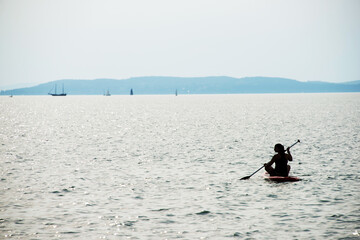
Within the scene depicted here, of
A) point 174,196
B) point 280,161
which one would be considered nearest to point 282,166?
point 280,161

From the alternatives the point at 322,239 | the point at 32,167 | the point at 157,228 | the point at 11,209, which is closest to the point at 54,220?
the point at 11,209

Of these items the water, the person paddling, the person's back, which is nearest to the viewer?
the water

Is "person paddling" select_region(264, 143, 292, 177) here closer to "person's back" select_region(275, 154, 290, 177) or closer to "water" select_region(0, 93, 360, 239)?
"person's back" select_region(275, 154, 290, 177)

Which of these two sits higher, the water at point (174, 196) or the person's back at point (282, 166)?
the person's back at point (282, 166)

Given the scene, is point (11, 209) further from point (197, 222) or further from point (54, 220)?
point (197, 222)

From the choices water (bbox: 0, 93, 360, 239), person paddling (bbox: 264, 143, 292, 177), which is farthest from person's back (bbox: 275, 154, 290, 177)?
water (bbox: 0, 93, 360, 239)

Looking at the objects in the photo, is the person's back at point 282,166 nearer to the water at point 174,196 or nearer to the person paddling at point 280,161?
the person paddling at point 280,161

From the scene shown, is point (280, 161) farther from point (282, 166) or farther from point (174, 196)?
point (174, 196)

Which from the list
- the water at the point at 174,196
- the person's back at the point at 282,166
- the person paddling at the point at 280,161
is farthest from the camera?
the person's back at the point at 282,166

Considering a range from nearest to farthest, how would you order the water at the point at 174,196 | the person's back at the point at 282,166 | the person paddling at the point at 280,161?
the water at the point at 174,196 < the person paddling at the point at 280,161 < the person's back at the point at 282,166

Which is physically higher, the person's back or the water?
the person's back

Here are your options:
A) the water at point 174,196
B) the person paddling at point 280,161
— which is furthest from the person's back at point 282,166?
the water at point 174,196

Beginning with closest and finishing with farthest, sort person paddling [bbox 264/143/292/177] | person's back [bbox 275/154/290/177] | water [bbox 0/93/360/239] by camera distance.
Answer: water [bbox 0/93/360/239] < person paddling [bbox 264/143/292/177] < person's back [bbox 275/154/290/177]

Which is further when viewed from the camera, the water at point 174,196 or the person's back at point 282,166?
the person's back at point 282,166
